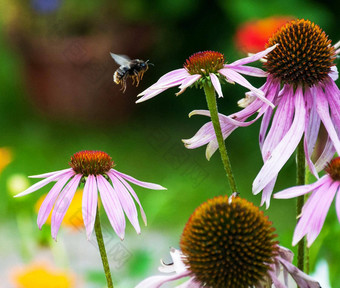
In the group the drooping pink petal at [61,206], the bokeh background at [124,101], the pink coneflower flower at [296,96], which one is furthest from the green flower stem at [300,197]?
the bokeh background at [124,101]

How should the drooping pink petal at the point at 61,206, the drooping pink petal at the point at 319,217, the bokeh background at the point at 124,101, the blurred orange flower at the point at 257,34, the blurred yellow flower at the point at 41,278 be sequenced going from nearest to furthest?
the drooping pink petal at the point at 319,217
the drooping pink petal at the point at 61,206
the blurred yellow flower at the point at 41,278
the blurred orange flower at the point at 257,34
the bokeh background at the point at 124,101

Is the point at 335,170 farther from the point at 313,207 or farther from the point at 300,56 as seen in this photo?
the point at 300,56

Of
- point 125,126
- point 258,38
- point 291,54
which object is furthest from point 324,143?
point 125,126

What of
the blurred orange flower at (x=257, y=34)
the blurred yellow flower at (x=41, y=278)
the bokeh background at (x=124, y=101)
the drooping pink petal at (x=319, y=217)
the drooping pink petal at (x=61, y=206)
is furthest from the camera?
the bokeh background at (x=124, y=101)

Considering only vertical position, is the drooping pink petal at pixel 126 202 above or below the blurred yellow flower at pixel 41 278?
below

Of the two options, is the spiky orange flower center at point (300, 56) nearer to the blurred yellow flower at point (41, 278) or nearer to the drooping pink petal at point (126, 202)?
the drooping pink petal at point (126, 202)

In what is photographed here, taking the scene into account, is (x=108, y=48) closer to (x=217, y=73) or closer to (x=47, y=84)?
(x=47, y=84)

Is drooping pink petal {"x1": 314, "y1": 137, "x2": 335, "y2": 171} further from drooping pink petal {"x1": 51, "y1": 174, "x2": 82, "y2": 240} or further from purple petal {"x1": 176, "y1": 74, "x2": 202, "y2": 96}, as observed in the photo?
drooping pink petal {"x1": 51, "y1": 174, "x2": 82, "y2": 240}
